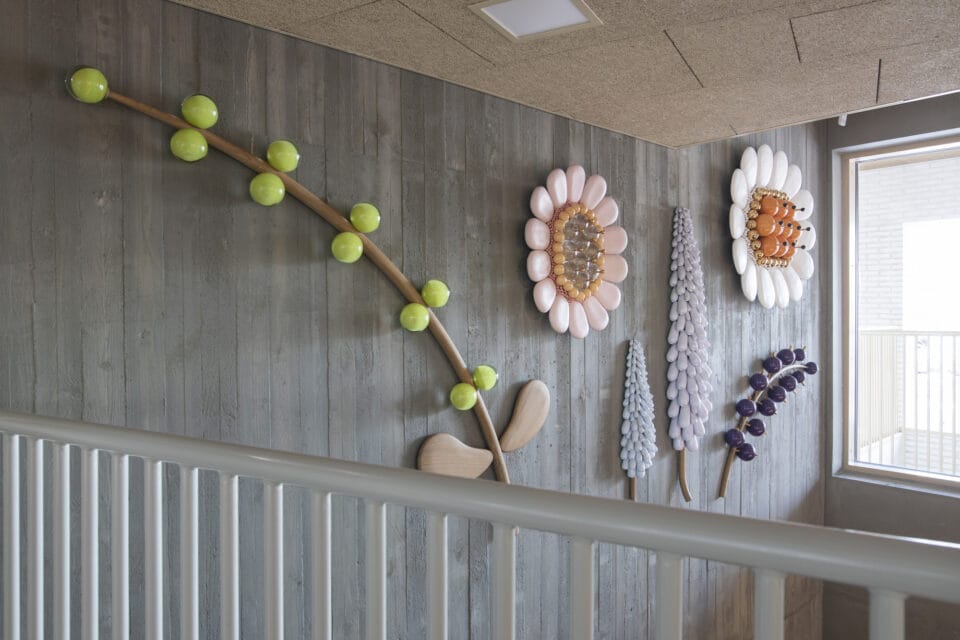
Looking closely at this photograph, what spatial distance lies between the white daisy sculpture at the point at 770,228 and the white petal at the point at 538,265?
1.37m

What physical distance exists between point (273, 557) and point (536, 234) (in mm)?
1735

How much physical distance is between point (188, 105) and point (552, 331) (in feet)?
4.79

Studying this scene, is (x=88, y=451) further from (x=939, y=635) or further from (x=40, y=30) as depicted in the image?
(x=939, y=635)

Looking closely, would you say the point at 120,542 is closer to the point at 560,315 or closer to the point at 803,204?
the point at 560,315

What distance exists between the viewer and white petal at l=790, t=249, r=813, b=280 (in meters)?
3.86

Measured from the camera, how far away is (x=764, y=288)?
3.63 meters

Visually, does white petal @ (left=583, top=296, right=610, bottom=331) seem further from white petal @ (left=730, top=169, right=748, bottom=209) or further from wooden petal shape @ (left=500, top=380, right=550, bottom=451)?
white petal @ (left=730, top=169, right=748, bottom=209)

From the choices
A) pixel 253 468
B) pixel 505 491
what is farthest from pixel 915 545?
pixel 253 468

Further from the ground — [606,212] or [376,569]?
[606,212]

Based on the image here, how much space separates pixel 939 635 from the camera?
147 inches

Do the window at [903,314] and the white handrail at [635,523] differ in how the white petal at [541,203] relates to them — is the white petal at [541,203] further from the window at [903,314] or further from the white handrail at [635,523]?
the window at [903,314]

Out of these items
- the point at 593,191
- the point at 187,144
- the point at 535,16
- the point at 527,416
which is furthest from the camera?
the point at 593,191

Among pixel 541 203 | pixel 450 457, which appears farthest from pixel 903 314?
pixel 450 457

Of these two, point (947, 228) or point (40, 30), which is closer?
point (40, 30)
